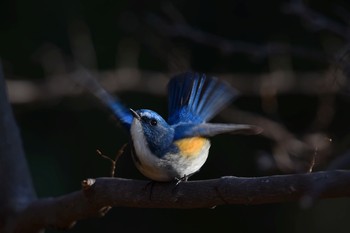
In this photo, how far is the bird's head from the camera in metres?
3.25

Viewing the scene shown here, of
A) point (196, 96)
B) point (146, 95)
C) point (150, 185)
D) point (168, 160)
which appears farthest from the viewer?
point (146, 95)

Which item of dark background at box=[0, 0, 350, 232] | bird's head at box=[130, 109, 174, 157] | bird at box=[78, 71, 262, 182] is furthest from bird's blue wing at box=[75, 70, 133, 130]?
dark background at box=[0, 0, 350, 232]

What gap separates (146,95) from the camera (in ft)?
18.1

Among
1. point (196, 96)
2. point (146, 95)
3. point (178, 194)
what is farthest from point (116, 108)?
point (146, 95)

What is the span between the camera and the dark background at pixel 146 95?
5.31 m

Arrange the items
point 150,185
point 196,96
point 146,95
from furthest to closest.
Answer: point 146,95 < point 196,96 < point 150,185

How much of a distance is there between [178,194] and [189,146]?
0.34 metres

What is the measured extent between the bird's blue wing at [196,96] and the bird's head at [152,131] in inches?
13.1

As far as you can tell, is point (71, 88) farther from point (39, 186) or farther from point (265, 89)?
point (265, 89)

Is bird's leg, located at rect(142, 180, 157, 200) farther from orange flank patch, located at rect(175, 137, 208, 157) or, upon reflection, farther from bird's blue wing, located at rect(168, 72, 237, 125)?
bird's blue wing, located at rect(168, 72, 237, 125)

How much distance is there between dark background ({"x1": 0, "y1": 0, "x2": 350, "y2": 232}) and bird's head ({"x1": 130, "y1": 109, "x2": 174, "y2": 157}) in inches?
68.3

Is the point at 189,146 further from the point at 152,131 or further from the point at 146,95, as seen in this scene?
the point at 146,95

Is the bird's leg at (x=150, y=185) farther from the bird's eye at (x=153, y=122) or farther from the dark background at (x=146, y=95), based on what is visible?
the dark background at (x=146, y=95)

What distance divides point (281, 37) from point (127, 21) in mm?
927
